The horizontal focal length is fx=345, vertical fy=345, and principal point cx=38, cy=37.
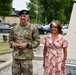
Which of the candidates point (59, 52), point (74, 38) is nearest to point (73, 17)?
point (74, 38)

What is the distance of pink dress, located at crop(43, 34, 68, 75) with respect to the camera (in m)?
6.07

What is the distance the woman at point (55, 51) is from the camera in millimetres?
6078

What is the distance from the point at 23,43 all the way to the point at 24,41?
5 centimetres

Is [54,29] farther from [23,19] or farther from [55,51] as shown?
[23,19]

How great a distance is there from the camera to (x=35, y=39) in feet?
20.1

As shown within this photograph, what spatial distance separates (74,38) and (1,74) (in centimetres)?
294

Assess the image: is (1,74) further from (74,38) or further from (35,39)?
(35,39)

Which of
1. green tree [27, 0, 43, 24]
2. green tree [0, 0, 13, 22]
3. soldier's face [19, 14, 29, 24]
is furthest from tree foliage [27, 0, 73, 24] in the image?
soldier's face [19, 14, 29, 24]

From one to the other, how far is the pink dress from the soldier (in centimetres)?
25

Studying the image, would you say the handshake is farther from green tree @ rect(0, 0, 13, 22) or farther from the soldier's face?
green tree @ rect(0, 0, 13, 22)

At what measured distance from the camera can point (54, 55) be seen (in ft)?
20.0

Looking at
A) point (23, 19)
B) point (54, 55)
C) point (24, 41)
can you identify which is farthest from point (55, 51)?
point (23, 19)

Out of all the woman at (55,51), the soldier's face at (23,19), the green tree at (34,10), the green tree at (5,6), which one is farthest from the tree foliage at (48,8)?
the soldier's face at (23,19)

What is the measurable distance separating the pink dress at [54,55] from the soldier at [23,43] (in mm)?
246
